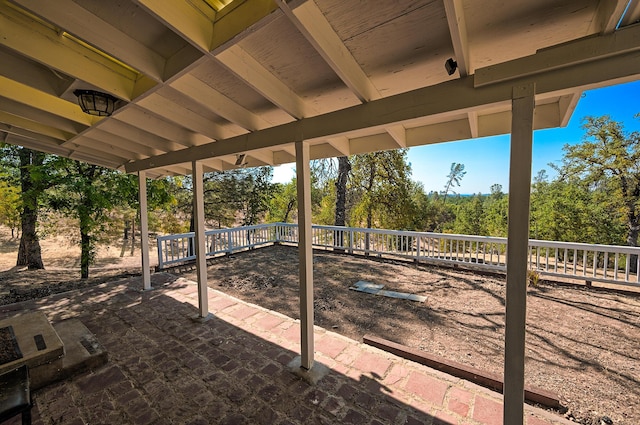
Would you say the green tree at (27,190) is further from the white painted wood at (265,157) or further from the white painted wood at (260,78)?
the white painted wood at (260,78)

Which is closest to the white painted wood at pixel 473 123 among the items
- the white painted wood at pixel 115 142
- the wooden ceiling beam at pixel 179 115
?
the wooden ceiling beam at pixel 179 115

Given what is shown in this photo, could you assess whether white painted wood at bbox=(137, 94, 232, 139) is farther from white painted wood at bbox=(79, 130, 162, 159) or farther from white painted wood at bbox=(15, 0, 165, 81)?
white painted wood at bbox=(79, 130, 162, 159)

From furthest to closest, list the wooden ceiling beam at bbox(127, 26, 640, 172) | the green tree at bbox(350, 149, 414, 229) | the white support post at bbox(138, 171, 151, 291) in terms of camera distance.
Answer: the green tree at bbox(350, 149, 414, 229), the white support post at bbox(138, 171, 151, 291), the wooden ceiling beam at bbox(127, 26, 640, 172)

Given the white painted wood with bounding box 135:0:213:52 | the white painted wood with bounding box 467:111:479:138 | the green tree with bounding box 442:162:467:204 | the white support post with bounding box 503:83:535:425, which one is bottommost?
the white support post with bounding box 503:83:535:425

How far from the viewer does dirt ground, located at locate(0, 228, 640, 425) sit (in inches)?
94.3

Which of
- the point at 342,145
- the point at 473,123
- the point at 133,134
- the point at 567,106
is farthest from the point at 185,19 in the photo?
the point at 133,134

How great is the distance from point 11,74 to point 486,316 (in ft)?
19.4

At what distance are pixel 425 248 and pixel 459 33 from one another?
6.34 m

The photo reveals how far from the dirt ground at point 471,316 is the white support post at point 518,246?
3.92ft

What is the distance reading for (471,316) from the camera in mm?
3762

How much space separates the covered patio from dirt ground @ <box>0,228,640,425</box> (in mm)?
1101

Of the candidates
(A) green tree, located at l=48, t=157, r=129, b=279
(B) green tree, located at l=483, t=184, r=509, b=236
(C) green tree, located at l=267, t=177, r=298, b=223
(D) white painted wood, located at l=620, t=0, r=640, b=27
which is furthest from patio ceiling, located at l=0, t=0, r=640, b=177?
(B) green tree, located at l=483, t=184, r=509, b=236

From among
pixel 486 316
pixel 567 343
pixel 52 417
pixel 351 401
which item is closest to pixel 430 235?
pixel 486 316

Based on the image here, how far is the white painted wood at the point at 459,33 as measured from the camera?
0.99 meters
